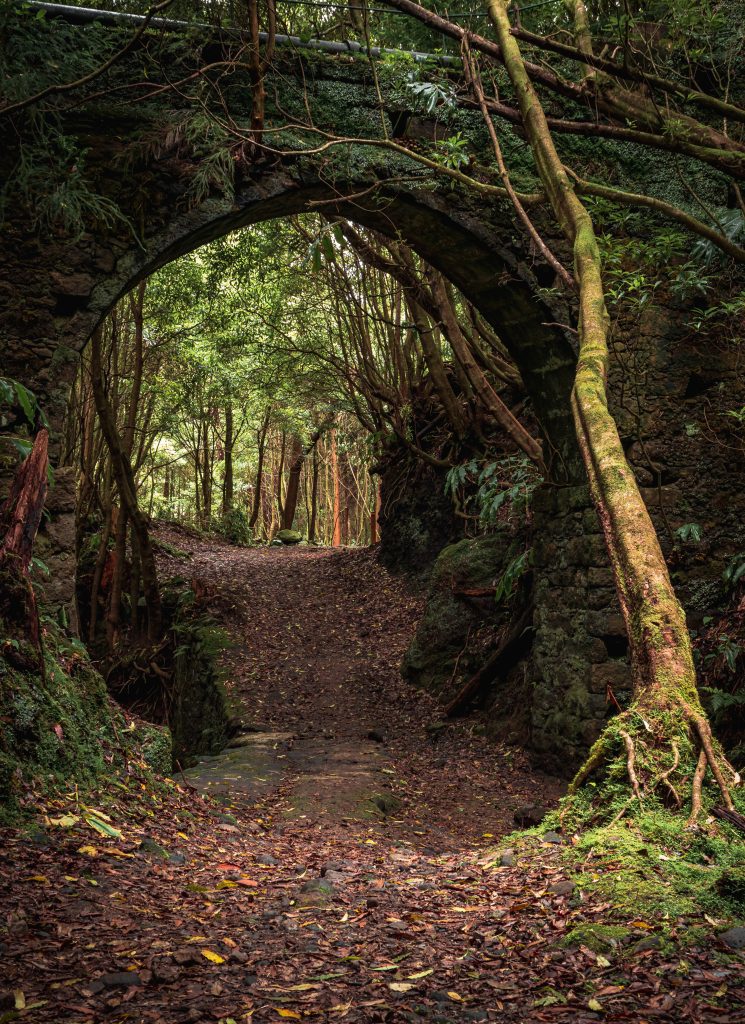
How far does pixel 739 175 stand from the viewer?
5695 millimetres

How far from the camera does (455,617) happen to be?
8.45 meters

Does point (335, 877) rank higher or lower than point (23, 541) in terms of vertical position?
lower

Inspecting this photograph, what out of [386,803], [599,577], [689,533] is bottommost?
[386,803]

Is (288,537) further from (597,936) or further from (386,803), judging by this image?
(597,936)

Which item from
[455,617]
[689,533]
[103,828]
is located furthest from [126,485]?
[103,828]

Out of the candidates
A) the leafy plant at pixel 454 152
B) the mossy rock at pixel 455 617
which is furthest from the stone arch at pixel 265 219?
the mossy rock at pixel 455 617

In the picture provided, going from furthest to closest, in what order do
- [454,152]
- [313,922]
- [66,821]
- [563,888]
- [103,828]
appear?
[454,152] → [103,828] → [66,821] → [313,922] → [563,888]

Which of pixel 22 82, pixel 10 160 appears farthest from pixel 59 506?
pixel 22 82

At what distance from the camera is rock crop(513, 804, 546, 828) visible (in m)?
5.09

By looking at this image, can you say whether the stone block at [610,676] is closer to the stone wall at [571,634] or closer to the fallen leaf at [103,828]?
the stone wall at [571,634]

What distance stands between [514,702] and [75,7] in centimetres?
650

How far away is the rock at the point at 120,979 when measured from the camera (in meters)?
1.92

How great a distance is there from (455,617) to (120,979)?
22.0 feet

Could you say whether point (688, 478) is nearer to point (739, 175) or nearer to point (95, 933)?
point (739, 175)
